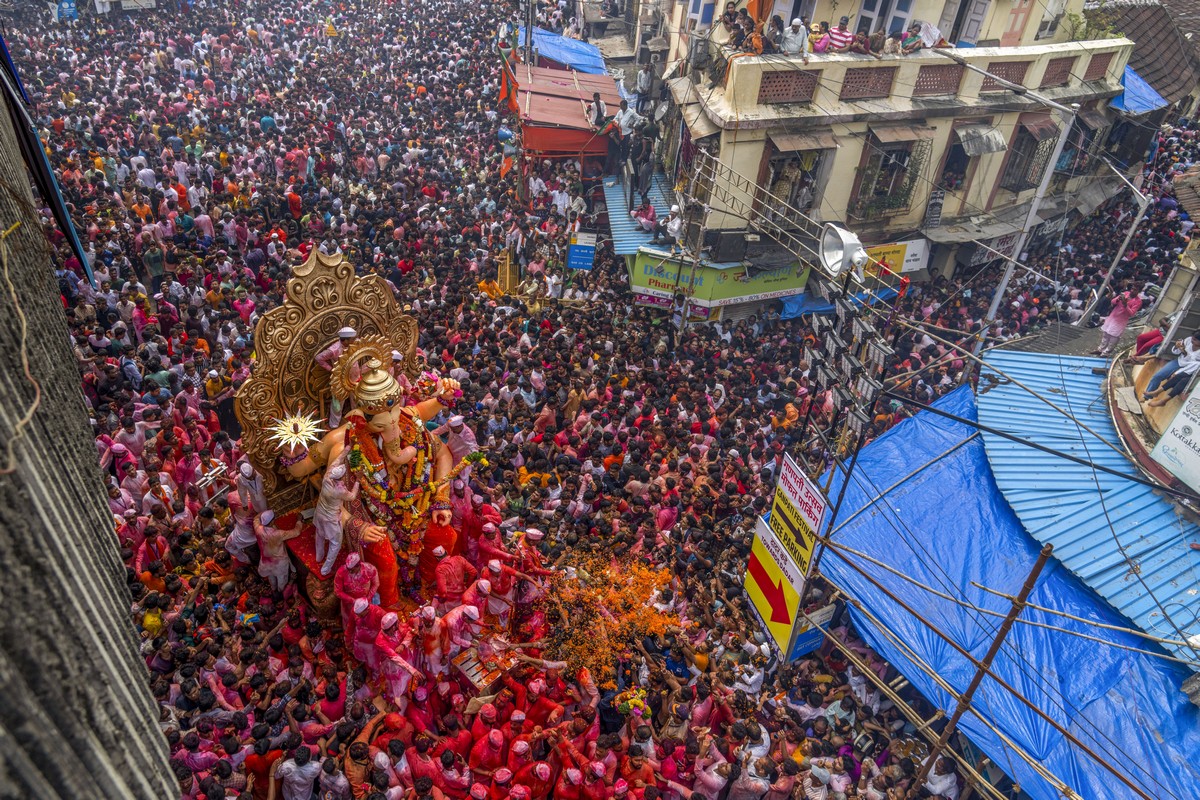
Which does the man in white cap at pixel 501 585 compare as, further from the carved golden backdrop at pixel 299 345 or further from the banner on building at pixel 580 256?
the banner on building at pixel 580 256

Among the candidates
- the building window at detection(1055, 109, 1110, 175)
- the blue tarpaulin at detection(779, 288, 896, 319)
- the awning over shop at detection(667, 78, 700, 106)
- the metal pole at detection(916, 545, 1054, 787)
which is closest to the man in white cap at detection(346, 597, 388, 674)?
the metal pole at detection(916, 545, 1054, 787)

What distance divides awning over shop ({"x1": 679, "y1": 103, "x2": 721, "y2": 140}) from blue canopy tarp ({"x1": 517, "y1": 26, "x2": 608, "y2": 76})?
28.4 ft

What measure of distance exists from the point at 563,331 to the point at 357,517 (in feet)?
20.5

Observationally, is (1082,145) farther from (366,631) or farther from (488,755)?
(366,631)

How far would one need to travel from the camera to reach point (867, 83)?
50.9ft

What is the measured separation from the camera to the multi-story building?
1497 centimetres

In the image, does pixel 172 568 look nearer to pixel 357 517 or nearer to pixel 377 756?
pixel 357 517

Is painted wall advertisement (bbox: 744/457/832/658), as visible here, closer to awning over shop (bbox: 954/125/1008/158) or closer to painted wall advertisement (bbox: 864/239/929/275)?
painted wall advertisement (bbox: 864/239/929/275)

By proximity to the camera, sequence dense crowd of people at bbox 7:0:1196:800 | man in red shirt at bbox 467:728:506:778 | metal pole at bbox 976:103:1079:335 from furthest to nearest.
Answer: metal pole at bbox 976:103:1079:335 < dense crowd of people at bbox 7:0:1196:800 < man in red shirt at bbox 467:728:506:778

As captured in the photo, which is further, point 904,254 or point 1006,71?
point 904,254

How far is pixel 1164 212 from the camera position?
19.8 meters

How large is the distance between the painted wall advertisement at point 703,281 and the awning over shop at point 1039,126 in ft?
19.5

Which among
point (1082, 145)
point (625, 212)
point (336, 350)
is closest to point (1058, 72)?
point (1082, 145)

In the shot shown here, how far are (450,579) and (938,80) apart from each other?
46.4ft
